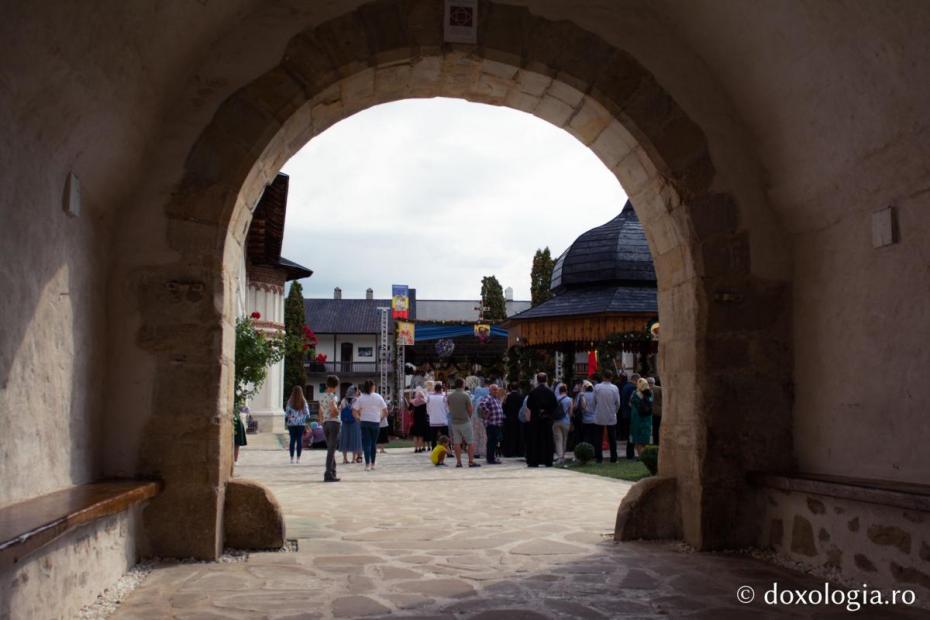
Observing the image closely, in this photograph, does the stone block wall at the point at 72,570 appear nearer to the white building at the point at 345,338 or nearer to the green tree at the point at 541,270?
the green tree at the point at 541,270

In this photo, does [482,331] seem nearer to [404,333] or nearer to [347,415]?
[404,333]

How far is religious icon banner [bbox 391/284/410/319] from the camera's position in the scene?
901 inches

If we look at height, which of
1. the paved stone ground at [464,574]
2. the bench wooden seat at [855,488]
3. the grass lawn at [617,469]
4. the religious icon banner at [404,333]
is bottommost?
the paved stone ground at [464,574]

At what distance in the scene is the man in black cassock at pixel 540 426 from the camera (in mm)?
12695

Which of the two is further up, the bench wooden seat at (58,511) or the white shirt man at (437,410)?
the white shirt man at (437,410)

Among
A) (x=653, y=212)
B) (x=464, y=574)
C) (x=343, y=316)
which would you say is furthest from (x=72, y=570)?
(x=343, y=316)

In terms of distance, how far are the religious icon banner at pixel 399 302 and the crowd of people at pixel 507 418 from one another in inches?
300

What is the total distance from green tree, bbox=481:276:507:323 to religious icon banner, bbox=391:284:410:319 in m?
29.8

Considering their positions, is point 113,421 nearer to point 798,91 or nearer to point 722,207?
point 722,207

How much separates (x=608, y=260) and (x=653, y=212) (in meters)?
11.7

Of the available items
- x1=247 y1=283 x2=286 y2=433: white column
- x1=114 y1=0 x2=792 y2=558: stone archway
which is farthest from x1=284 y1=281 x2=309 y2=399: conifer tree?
x1=114 y1=0 x2=792 y2=558: stone archway

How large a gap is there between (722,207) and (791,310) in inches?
30.7

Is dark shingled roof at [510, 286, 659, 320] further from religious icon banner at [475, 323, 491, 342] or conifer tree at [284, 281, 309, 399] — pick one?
religious icon banner at [475, 323, 491, 342]

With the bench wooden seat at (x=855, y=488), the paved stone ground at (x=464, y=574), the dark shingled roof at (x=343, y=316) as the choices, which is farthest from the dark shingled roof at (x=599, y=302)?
the dark shingled roof at (x=343, y=316)
